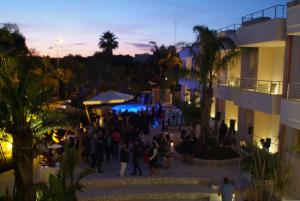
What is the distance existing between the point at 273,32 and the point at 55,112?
1127 centimetres

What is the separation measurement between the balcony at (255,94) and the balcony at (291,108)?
27.8 inches

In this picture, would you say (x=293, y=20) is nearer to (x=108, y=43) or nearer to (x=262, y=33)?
(x=262, y=33)

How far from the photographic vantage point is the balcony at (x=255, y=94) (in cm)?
1855

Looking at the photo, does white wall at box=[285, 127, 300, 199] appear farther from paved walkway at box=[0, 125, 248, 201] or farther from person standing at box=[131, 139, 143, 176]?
person standing at box=[131, 139, 143, 176]

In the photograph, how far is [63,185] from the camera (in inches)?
414

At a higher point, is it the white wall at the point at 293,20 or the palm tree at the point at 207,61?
the white wall at the point at 293,20

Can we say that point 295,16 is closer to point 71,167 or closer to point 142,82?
point 71,167

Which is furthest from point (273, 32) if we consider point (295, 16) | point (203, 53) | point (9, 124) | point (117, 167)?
point (9, 124)

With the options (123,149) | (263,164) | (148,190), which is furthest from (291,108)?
(123,149)

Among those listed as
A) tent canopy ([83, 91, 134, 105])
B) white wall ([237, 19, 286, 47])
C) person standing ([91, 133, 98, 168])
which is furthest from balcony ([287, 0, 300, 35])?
tent canopy ([83, 91, 134, 105])

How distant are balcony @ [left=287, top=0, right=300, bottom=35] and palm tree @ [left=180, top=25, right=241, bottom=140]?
4148mm

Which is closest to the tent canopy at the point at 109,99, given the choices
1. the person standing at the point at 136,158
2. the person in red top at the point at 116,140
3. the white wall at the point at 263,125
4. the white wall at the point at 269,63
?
the person in red top at the point at 116,140

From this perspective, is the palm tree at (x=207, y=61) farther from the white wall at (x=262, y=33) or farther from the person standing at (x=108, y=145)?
the person standing at (x=108, y=145)

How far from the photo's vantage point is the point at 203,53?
2075 cm
